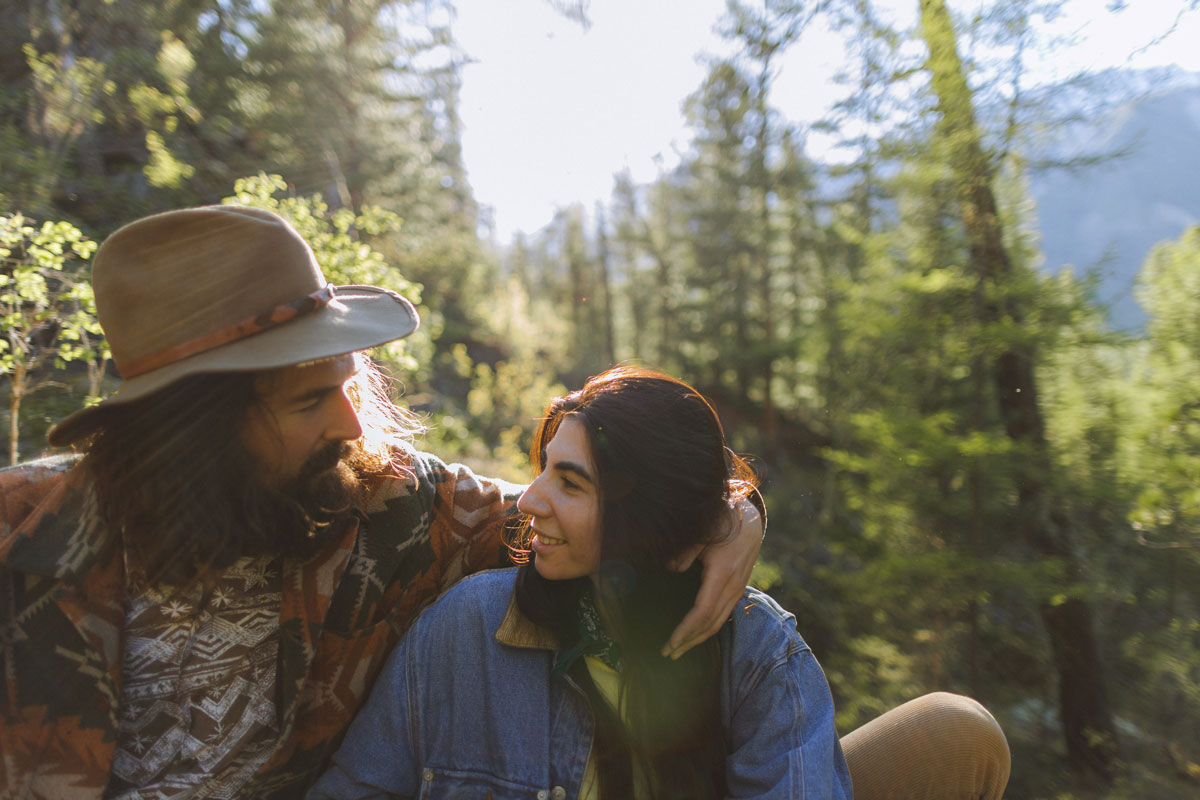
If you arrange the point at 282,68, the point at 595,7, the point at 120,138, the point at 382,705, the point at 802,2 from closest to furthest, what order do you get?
the point at 382,705, the point at 595,7, the point at 802,2, the point at 120,138, the point at 282,68

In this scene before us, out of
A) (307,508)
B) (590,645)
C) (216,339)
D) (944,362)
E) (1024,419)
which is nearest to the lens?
(216,339)

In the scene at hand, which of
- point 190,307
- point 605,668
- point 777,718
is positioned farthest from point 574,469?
point 190,307

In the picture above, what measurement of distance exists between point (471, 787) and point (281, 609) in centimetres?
59

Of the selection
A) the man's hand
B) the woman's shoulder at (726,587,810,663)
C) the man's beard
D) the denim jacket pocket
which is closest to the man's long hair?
the man's beard

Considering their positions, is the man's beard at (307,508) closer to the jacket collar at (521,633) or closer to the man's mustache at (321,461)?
the man's mustache at (321,461)

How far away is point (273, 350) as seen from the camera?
134 centimetres

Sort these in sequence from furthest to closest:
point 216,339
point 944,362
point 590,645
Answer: point 944,362
point 590,645
point 216,339

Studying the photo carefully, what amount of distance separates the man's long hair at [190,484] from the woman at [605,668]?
45 centimetres

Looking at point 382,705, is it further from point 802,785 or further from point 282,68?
point 282,68

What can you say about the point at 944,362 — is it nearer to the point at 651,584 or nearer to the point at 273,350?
the point at 651,584

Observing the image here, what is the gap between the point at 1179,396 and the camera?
4441mm

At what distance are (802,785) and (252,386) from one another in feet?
4.64

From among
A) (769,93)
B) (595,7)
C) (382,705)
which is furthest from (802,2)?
(382,705)

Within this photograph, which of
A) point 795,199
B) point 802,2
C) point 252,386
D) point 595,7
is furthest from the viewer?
point 795,199
